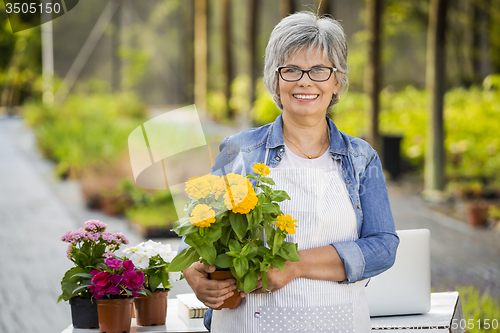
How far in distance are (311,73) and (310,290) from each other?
568mm

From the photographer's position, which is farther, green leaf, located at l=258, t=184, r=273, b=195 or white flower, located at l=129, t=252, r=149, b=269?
white flower, located at l=129, t=252, r=149, b=269

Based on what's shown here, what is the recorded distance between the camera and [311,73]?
1469 millimetres

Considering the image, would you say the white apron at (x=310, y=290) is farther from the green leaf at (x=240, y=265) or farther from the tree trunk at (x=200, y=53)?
the tree trunk at (x=200, y=53)

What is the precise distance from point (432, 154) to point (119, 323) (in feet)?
20.5

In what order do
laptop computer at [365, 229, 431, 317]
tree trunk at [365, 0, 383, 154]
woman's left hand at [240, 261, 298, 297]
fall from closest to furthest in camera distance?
woman's left hand at [240, 261, 298, 297], laptop computer at [365, 229, 431, 317], tree trunk at [365, 0, 383, 154]

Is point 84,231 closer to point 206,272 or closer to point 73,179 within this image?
point 206,272

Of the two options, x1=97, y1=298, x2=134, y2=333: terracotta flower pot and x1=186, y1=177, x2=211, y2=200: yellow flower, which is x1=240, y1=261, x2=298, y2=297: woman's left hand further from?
x1=97, y1=298, x2=134, y2=333: terracotta flower pot

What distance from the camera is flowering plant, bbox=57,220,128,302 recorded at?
1.80 meters

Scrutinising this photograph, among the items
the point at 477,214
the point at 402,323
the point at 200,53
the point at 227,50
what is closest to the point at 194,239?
the point at 402,323

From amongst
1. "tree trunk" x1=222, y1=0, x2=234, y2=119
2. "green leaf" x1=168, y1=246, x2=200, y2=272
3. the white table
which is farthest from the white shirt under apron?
"tree trunk" x1=222, y1=0, x2=234, y2=119

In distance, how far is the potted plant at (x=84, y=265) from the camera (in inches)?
71.1

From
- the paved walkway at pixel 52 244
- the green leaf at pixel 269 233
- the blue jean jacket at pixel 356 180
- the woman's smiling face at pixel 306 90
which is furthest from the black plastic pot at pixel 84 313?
the paved walkway at pixel 52 244

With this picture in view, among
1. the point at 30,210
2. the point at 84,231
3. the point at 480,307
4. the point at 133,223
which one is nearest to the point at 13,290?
the point at 133,223

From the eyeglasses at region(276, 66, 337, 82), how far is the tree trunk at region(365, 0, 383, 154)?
641 cm
